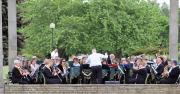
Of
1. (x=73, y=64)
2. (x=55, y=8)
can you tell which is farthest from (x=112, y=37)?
(x=73, y=64)

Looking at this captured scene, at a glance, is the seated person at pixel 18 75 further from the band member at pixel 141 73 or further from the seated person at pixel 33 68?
A: the band member at pixel 141 73

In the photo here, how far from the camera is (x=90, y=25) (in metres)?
43.7

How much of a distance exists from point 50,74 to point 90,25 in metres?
25.9

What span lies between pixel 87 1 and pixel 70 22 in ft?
8.30

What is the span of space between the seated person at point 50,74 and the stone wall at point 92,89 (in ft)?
2.20

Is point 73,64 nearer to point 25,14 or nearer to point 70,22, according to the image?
point 70,22

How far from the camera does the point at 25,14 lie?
48531 millimetres

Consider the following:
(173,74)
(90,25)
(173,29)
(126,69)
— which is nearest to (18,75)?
(126,69)

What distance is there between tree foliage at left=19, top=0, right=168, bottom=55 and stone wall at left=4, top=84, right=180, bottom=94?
25439 millimetres

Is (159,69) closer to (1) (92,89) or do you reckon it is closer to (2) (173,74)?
(2) (173,74)

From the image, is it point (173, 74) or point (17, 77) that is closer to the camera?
point (173, 74)

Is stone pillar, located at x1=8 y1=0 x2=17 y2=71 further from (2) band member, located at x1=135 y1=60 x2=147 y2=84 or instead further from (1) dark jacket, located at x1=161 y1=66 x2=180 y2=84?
(1) dark jacket, located at x1=161 y1=66 x2=180 y2=84

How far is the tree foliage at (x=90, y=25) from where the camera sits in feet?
143

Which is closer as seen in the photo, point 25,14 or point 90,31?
point 90,31
